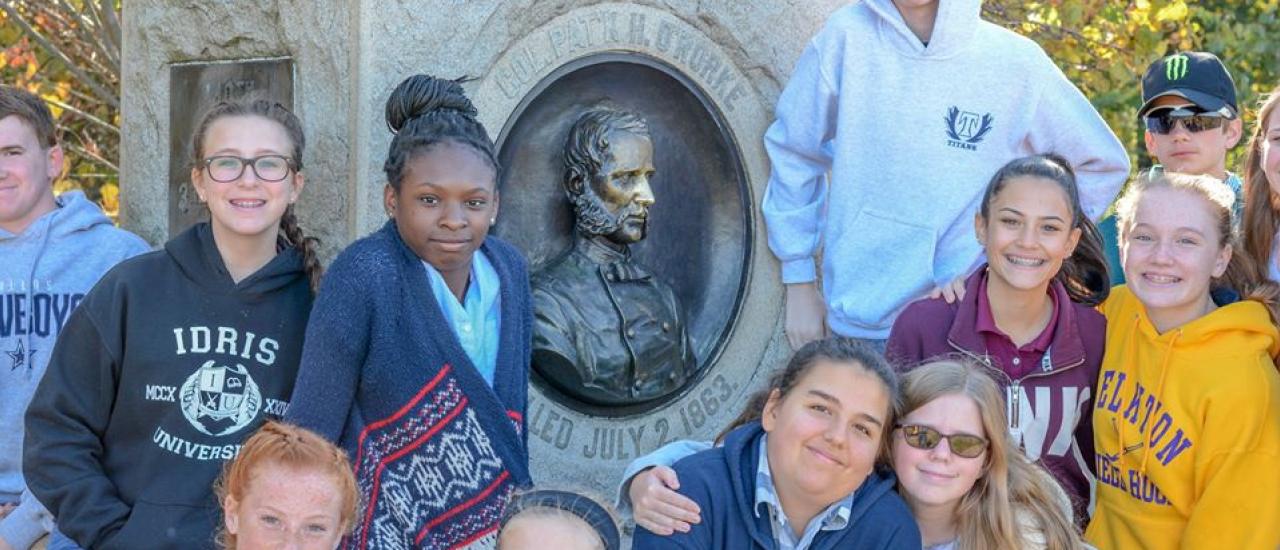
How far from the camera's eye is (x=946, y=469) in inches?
144

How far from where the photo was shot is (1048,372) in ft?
13.3

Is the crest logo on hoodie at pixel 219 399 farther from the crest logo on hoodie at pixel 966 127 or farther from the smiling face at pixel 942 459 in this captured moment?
the crest logo on hoodie at pixel 966 127

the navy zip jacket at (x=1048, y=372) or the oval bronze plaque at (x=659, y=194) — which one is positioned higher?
the oval bronze plaque at (x=659, y=194)

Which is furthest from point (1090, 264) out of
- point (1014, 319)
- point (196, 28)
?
point (196, 28)

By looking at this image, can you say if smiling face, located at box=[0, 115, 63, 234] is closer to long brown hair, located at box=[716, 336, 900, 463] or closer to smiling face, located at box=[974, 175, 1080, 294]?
long brown hair, located at box=[716, 336, 900, 463]

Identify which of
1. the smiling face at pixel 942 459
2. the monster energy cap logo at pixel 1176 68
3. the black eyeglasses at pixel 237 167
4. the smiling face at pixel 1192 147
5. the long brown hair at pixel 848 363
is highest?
the monster energy cap logo at pixel 1176 68

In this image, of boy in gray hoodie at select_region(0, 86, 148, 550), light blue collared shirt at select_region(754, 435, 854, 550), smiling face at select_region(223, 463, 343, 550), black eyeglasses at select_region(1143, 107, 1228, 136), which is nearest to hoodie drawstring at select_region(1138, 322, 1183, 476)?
light blue collared shirt at select_region(754, 435, 854, 550)

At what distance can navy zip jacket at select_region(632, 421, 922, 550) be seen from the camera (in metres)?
3.50

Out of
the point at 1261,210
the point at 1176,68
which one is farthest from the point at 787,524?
the point at 1176,68

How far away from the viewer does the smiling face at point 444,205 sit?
369 cm

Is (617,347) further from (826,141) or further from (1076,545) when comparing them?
(1076,545)

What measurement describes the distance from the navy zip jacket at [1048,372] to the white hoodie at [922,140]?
380 mm

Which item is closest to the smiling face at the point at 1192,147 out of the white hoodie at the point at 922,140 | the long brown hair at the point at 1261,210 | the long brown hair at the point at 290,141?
the white hoodie at the point at 922,140

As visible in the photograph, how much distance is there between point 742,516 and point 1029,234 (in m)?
1.07
